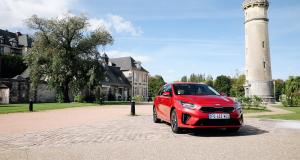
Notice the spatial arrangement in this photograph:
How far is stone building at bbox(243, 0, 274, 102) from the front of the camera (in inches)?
1874

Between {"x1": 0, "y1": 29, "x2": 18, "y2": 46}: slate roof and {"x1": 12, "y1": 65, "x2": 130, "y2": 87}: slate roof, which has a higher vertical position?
{"x1": 0, "y1": 29, "x2": 18, "y2": 46}: slate roof

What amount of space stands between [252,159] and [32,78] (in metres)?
37.4

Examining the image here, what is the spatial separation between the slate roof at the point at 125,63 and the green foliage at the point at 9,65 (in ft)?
80.2

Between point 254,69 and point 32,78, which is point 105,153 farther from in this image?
point 254,69

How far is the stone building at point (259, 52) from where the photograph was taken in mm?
47594

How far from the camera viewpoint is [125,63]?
7794 cm

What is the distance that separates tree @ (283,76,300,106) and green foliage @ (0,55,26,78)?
1829 inches

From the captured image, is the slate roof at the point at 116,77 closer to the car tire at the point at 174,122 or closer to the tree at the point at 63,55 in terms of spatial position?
the tree at the point at 63,55

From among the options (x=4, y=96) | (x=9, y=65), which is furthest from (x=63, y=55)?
(x=9, y=65)

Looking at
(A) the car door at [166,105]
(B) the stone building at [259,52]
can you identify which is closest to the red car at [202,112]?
(A) the car door at [166,105]

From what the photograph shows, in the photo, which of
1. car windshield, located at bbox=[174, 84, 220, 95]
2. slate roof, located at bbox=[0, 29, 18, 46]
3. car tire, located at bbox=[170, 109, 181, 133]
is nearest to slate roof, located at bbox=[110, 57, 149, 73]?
slate roof, located at bbox=[0, 29, 18, 46]

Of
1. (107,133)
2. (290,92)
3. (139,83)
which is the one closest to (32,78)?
(290,92)

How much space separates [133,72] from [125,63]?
314 centimetres

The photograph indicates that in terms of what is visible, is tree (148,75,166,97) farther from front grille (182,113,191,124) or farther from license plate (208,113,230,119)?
license plate (208,113,230,119)
